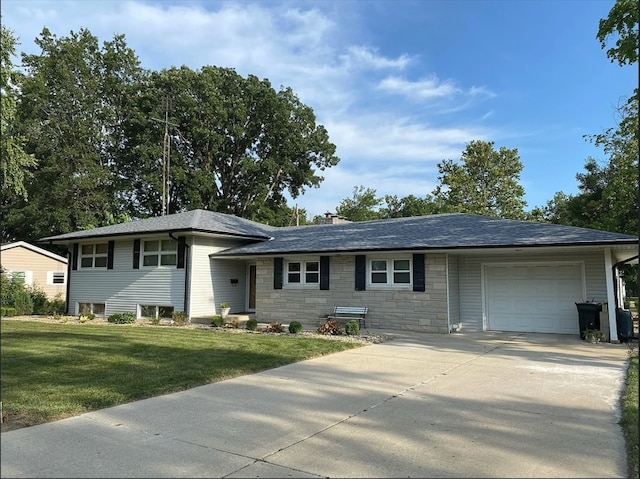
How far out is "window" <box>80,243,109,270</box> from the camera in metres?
19.6

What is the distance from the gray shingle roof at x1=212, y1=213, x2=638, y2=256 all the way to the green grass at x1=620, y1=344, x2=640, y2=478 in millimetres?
5518

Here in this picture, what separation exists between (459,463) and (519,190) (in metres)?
36.0

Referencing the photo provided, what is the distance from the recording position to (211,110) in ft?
117

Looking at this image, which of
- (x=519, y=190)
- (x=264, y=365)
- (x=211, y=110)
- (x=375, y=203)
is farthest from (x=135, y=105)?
(x=264, y=365)

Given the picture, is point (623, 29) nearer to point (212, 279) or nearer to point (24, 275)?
point (212, 279)

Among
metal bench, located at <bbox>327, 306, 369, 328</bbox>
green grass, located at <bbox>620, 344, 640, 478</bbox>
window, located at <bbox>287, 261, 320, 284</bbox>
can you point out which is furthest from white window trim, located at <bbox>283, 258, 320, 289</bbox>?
green grass, located at <bbox>620, 344, 640, 478</bbox>

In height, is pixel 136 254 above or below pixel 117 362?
→ above

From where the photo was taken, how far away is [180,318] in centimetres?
1612

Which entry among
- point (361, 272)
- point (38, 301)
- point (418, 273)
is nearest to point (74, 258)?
point (38, 301)

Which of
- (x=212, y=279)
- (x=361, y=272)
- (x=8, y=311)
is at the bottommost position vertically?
(x=8, y=311)

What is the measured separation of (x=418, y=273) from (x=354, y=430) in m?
9.70

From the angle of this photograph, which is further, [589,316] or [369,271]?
[369,271]

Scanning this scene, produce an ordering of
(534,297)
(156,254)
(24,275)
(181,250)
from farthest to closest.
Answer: (24,275)
(156,254)
(181,250)
(534,297)

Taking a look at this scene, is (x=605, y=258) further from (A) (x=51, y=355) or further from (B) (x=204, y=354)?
(A) (x=51, y=355)
